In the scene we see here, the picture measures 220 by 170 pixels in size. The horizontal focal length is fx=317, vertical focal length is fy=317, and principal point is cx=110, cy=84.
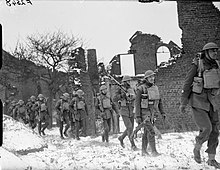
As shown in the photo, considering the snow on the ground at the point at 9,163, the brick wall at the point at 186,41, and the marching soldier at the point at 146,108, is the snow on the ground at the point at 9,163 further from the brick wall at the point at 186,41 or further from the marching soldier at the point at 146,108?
the brick wall at the point at 186,41

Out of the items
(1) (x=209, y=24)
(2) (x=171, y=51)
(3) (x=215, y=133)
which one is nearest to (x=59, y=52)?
(2) (x=171, y=51)

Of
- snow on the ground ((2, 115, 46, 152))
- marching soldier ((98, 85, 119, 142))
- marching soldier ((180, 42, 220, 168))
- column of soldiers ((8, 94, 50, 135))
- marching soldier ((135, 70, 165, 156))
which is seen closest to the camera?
marching soldier ((180, 42, 220, 168))

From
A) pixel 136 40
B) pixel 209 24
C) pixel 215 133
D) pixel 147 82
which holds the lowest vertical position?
pixel 215 133

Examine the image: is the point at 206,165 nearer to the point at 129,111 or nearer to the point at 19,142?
the point at 129,111

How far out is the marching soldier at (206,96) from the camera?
438 centimetres

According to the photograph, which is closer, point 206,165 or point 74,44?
point 206,165

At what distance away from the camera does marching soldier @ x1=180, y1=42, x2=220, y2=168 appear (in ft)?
14.4

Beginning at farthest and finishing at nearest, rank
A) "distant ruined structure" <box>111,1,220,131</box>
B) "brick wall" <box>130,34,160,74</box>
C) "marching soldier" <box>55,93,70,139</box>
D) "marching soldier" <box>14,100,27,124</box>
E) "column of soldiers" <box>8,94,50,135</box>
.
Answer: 1. "brick wall" <box>130,34,160,74</box>
2. "marching soldier" <box>14,100,27,124</box>
3. "column of soldiers" <box>8,94,50,135</box>
4. "distant ruined structure" <box>111,1,220,131</box>
5. "marching soldier" <box>55,93,70,139</box>

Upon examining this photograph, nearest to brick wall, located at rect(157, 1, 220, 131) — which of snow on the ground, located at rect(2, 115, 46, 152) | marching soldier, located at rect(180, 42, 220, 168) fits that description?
snow on the ground, located at rect(2, 115, 46, 152)

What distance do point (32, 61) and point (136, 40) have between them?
27.9 ft

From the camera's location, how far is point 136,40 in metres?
25.7

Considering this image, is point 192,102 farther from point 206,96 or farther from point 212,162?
point 212,162

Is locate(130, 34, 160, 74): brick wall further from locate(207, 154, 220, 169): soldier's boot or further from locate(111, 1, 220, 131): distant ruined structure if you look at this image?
locate(207, 154, 220, 169): soldier's boot

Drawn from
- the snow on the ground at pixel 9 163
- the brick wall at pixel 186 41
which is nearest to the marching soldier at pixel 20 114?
the brick wall at pixel 186 41
